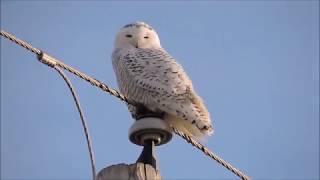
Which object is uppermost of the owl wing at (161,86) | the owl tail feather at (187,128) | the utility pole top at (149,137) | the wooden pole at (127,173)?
the owl wing at (161,86)

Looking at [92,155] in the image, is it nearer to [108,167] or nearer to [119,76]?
[108,167]

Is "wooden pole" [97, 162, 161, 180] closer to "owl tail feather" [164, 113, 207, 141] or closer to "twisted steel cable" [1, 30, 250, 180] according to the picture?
"twisted steel cable" [1, 30, 250, 180]

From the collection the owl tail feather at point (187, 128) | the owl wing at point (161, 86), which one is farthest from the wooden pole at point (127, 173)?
the owl tail feather at point (187, 128)

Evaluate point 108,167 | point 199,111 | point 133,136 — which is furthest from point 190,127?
point 108,167

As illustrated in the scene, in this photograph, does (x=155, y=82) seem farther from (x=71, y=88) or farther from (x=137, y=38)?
(x=71, y=88)

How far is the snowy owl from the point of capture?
501 cm

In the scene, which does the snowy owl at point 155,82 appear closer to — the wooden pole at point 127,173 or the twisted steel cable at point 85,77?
the twisted steel cable at point 85,77

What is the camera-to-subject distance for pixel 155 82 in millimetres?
5469

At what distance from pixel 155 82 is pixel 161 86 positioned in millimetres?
66

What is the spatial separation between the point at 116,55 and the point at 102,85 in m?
2.53

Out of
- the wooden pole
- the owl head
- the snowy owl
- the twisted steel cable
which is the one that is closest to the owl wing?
the snowy owl

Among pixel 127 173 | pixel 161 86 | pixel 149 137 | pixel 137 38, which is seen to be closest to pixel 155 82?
pixel 161 86

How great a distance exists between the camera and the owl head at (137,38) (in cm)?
655

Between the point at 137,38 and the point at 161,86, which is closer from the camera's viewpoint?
the point at 161,86
